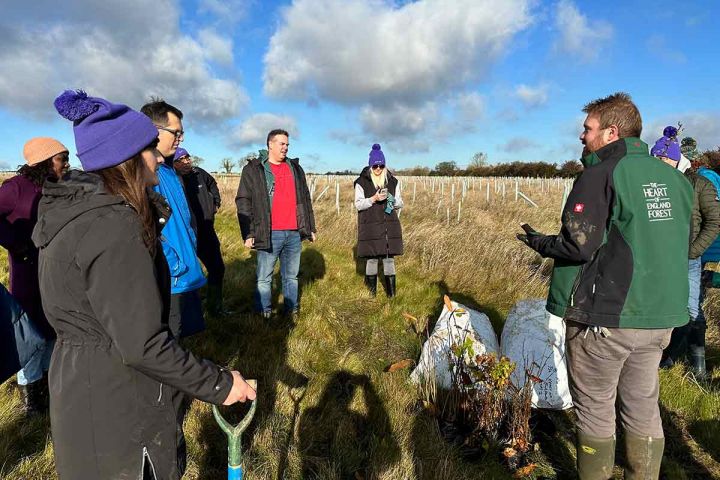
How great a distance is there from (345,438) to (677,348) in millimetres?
3091

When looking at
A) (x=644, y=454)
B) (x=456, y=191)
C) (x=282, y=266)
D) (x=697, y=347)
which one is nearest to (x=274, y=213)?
(x=282, y=266)

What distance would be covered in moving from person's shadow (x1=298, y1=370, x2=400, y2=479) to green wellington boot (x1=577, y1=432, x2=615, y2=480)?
3.22ft

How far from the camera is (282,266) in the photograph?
176 inches

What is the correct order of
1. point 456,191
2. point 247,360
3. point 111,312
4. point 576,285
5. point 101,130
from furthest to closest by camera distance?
point 456,191 → point 247,360 → point 576,285 → point 101,130 → point 111,312

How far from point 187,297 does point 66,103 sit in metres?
1.30

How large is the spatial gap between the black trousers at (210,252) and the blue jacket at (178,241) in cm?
193

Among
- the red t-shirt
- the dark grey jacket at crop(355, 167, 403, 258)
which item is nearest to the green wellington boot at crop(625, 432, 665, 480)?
the red t-shirt

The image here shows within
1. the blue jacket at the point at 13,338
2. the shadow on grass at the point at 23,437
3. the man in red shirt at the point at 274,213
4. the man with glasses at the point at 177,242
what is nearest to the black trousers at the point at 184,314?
the man with glasses at the point at 177,242

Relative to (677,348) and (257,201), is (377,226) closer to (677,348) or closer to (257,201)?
(257,201)

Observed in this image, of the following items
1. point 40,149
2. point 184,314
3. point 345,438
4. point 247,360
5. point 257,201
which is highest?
point 40,149

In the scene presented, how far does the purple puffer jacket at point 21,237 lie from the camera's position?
277cm

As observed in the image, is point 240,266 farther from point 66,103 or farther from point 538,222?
point 538,222

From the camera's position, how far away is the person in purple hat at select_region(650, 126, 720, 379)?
3.31 meters

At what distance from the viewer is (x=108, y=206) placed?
1.12 metres
